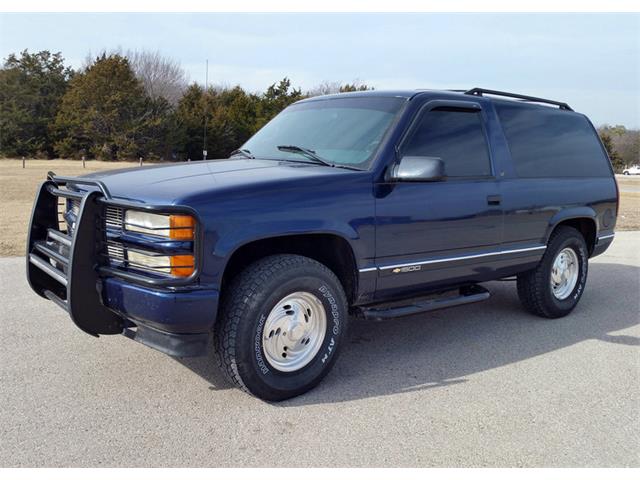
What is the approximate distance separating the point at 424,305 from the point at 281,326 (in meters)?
1.22

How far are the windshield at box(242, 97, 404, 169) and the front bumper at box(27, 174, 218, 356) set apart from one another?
57.7 inches

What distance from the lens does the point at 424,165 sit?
3906 millimetres

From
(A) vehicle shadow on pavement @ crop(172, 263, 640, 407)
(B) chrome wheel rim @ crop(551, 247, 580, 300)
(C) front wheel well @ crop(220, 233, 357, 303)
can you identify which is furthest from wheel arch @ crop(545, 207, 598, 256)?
(C) front wheel well @ crop(220, 233, 357, 303)

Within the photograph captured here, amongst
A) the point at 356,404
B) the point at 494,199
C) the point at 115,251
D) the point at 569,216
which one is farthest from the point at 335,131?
the point at 569,216

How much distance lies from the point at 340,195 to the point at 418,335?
6.06 feet

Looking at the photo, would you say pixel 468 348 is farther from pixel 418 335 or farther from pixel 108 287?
pixel 108 287

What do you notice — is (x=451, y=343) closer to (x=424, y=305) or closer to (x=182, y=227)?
(x=424, y=305)

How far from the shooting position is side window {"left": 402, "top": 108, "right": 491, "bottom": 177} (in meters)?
4.36

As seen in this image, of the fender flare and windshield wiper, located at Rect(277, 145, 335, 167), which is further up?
windshield wiper, located at Rect(277, 145, 335, 167)

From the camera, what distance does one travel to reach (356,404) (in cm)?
361

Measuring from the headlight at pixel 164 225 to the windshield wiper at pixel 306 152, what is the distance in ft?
4.21

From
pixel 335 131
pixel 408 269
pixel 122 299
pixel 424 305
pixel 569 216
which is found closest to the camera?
pixel 122 299

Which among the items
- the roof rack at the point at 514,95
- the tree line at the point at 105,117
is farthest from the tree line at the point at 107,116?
the roof rack at the point at 514,95

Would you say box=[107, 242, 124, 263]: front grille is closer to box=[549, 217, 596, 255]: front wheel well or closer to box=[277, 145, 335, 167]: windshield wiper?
box=[277, 145, 335, 167]: windshield wiper
